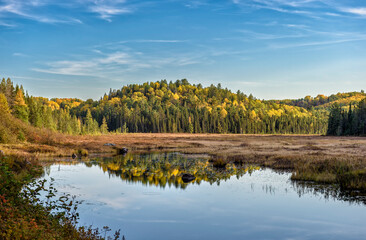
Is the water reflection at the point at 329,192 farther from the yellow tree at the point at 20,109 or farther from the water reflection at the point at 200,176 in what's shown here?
Result: the yellow tree at the point at 20,109

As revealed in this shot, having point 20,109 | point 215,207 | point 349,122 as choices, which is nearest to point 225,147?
point 215,207

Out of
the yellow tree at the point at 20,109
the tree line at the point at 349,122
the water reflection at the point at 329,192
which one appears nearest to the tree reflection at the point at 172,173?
the water reflection at the point at 329,192

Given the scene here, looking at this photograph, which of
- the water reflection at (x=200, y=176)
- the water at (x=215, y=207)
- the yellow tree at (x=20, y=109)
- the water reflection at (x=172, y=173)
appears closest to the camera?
the water at (x=215, y=207)

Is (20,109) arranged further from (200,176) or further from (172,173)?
(200,176)

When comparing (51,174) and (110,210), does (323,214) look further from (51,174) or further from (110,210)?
(51,174)

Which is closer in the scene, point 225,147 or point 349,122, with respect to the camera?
point 225,147

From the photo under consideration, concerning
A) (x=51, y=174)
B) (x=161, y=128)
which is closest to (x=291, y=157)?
(x=51, y=174)

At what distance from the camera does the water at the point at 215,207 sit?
47.9 feet

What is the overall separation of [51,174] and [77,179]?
128 inches

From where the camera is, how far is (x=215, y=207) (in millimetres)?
18516

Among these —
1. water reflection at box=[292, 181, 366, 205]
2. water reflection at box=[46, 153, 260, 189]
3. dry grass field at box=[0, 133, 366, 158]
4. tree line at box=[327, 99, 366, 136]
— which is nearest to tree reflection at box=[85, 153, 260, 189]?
water reflection at box=[46, 153, 260, 189]

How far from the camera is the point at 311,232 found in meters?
14.3

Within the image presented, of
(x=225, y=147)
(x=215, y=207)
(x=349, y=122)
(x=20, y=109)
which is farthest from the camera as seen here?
(x=349, y=122)

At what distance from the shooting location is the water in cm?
1459
